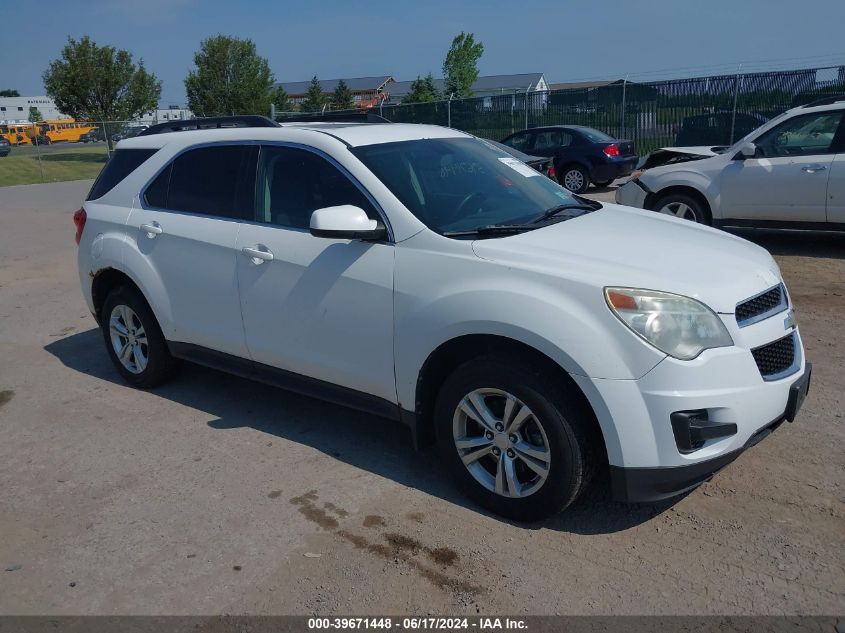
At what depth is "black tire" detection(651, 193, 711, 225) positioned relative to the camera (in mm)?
9453

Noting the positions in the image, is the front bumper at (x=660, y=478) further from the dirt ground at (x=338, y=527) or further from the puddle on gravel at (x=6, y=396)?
the puddle on gravel at (x=6, y=396)

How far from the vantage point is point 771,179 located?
895 cm

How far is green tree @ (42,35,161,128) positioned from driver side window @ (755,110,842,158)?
3585 centimetres

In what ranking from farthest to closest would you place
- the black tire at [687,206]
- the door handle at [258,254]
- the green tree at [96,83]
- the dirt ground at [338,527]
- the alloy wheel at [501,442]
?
1. the green tree at [96,83]
2. the black tire at [687,206]
3. the door handle at [258,254]
4. the alloy wheel at [501,442]
5. the dirt ground at [338,527]

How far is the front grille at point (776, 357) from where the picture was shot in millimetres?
3377

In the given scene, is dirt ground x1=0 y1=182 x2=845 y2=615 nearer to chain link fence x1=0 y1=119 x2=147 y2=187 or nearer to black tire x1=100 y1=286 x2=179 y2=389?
black tire x1=100 y1=286 x2=179 y2=389

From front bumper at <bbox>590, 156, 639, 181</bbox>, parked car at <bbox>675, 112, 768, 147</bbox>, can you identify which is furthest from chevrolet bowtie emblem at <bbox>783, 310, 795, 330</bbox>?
parked car at <bbox>675, 112, 768, 147</bbox>

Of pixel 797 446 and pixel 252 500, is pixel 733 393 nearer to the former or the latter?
pixel 797 446

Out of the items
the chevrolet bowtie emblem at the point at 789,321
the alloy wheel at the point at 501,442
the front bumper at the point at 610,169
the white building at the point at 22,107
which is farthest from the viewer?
the white building at the point at 22,107

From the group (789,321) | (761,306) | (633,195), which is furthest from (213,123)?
(633,195)

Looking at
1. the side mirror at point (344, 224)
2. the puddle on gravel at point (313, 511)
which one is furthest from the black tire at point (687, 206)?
the puddle on gravel at point (313, 511)

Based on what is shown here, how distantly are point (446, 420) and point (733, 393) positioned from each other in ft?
4.32

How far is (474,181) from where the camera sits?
443 centimetres

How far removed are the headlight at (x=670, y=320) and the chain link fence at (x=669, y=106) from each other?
54.7 feet
